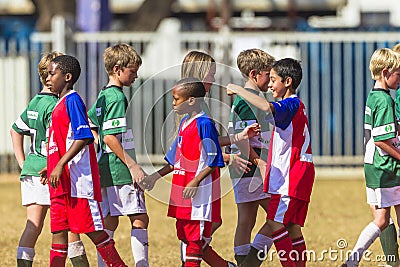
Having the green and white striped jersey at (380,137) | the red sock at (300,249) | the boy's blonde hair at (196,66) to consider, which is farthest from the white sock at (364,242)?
the boy's blonde hair at (196,66)

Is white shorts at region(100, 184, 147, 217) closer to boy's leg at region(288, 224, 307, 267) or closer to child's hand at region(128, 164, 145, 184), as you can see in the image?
child's hand at region(128, 164, 145, 184)

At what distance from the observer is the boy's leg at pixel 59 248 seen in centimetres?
666

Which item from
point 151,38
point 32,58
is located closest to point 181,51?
point 151,38

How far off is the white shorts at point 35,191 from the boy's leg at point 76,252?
12.7 inches

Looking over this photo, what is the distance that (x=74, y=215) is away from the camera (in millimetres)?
6555

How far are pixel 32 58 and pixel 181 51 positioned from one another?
8.89 feet

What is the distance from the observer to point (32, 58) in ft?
57.1

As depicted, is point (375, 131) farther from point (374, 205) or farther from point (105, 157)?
point (105, 157)

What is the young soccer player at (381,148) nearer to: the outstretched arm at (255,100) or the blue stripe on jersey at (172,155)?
the outstretched arm at (255,100)

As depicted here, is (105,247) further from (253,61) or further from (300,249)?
(253,61)

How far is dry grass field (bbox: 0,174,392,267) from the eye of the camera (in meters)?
8.29

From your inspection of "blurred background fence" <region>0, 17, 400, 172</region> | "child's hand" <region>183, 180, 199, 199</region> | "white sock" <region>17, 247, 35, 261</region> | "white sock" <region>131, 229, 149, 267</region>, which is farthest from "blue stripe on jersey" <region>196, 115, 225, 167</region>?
"blurred background fence" <region>0, 17, 400, 172</region>

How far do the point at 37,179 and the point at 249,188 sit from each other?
5.21 ft

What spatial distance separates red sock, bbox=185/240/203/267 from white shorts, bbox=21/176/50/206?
1.26 meters
